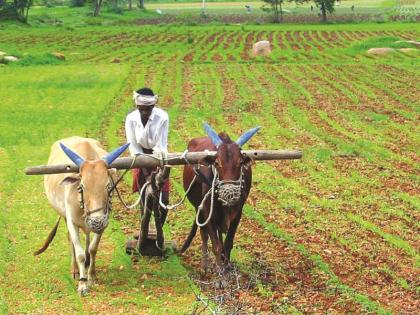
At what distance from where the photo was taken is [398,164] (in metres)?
15.4

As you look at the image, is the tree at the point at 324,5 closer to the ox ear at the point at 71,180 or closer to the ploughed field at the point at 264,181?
the ploughed field at the point at 264,181

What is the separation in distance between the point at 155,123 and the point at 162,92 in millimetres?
16250

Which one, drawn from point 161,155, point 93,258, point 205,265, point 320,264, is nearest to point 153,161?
point 161,155

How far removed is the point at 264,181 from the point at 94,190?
648 cm

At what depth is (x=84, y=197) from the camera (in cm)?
844

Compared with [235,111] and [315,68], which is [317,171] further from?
[315,68]

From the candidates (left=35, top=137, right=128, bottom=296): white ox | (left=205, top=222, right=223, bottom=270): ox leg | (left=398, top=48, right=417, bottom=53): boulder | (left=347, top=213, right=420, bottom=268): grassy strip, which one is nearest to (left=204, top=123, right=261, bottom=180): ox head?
(left=205, top=222, right=223, bottom=270): ox leg

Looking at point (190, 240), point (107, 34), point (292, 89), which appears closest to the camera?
point (190, 240)

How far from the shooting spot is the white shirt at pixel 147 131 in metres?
9.70

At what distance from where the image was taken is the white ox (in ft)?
27.5

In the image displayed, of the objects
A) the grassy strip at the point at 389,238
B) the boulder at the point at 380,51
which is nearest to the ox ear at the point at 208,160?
the grassy strip at the point at 389,238

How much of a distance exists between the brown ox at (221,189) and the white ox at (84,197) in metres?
1.12

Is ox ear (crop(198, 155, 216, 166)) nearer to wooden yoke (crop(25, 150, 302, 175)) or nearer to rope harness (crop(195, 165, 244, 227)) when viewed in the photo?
wooden yoke (crop(25, 150, 302, 175))

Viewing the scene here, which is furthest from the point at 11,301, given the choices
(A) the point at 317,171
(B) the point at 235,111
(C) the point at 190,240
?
(B) the point at 235,111
